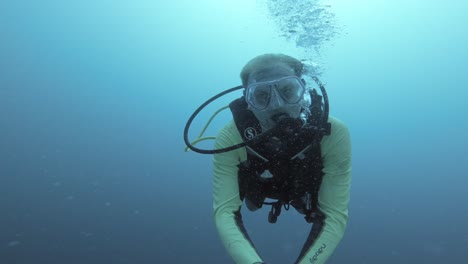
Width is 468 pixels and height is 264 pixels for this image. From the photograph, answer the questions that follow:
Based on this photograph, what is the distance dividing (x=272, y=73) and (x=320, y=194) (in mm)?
1220

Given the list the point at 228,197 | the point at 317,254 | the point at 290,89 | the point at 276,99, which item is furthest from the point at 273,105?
the point at 317,254

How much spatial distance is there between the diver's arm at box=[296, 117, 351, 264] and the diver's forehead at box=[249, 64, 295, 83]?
23.7 inches

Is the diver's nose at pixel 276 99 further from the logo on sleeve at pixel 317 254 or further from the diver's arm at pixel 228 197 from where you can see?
the logo on sleeve at pixel 317 254

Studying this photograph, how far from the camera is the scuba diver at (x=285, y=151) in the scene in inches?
104

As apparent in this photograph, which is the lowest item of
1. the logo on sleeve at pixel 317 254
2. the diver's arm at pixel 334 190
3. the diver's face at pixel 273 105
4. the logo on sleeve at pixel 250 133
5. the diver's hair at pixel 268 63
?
the logo on sleeve at pixel 317 254

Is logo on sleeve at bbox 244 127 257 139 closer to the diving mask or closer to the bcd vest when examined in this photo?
the bcd vest

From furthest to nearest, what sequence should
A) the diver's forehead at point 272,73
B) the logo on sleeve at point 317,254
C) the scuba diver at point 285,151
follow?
the diver's forehead at point 272,73
the scuba diver at point 285,151
the logo on sleeve at point 317,254

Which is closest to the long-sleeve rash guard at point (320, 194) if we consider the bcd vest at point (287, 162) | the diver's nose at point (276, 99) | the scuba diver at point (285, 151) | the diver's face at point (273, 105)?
the scuba diver at point (285, 151)

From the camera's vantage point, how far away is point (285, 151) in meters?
2.88

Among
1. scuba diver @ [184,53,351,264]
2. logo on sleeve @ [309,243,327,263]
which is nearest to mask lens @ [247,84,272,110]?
scuba diver @ [184,53,351,264]

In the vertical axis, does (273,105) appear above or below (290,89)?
below

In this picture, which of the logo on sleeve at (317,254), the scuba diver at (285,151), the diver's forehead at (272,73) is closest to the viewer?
the logo on sleeve at (317,254)

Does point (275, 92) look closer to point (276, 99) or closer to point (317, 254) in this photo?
point (276, 99)

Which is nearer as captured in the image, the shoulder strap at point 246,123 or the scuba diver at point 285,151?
the scuba diver at point 285,151
